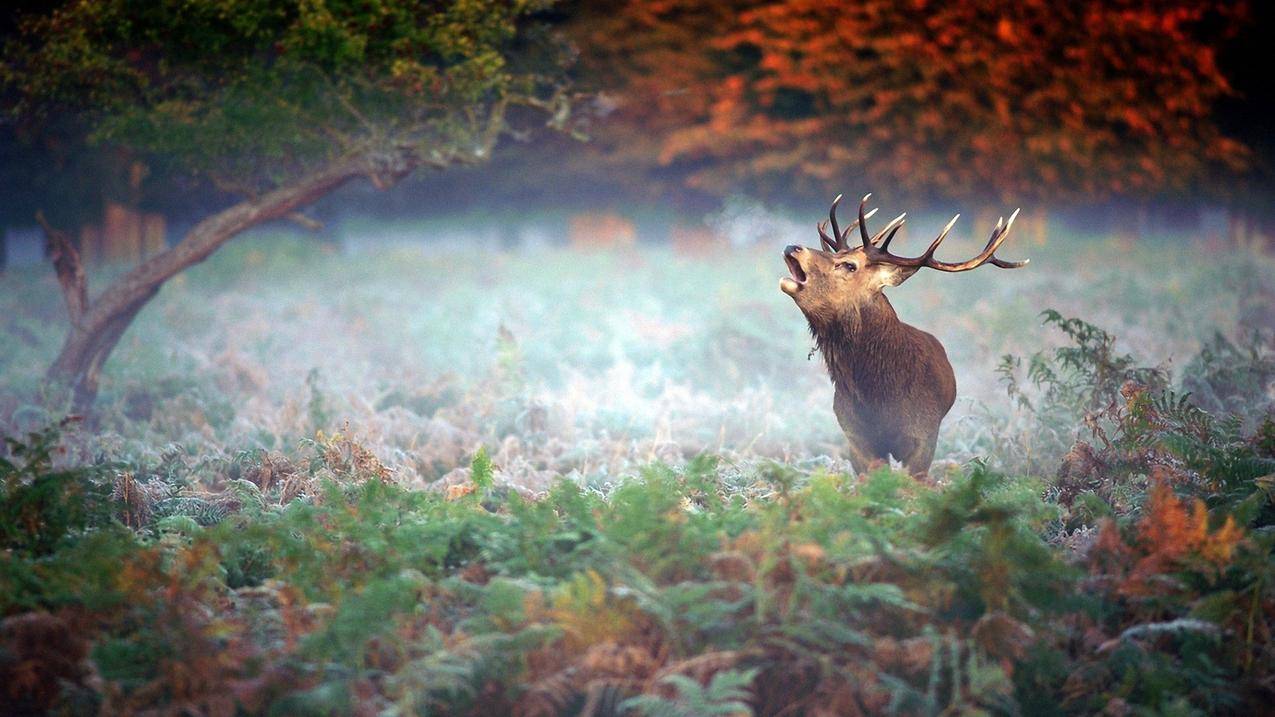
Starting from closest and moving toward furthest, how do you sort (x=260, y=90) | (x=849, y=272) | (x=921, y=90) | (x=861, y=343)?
(x=849, y=272)
(x=861, y=343)
(x=260, y=90)
(x=921, y=90)

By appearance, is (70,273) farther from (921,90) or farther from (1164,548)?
(921,90)

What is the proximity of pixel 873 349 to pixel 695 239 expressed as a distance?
21.9 meters

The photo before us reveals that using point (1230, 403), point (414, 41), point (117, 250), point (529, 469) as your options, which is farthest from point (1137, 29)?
point (117, 250)

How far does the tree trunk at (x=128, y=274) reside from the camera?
11383mm

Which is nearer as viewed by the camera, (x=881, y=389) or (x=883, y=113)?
(x=881, y=389)

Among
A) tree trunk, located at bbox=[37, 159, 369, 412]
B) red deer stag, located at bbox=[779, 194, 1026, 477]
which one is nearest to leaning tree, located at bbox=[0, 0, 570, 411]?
tree trunk, located at bbox=[37, 159, 369, 412]

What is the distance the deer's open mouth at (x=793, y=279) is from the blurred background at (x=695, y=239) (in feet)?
7.16

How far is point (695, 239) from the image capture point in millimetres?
29406

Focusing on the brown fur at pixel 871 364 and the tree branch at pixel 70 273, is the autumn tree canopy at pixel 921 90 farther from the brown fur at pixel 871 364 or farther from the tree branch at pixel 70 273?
the brown fur at pixel 871 364

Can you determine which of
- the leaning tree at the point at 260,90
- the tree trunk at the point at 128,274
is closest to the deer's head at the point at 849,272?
the leaning tree at the point at 260,90

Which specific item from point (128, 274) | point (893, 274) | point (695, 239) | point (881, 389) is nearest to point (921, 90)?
point (695, 239)

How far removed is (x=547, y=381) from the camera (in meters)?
14.2

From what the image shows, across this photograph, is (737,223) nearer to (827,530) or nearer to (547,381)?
(547,381)

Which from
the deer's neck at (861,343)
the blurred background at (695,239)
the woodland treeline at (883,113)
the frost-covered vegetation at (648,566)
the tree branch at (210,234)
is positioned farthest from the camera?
the woodland treeline at (883,113)
